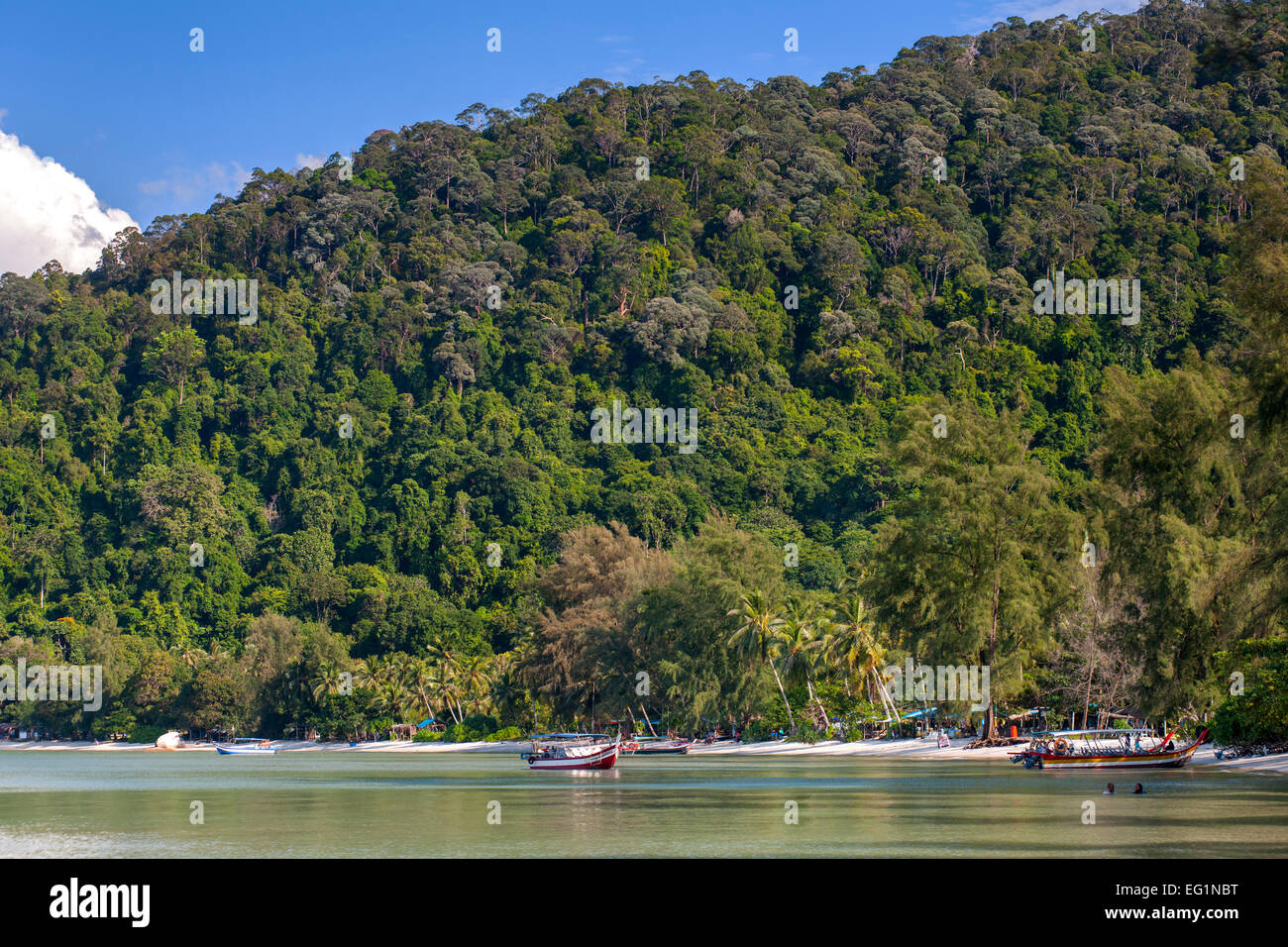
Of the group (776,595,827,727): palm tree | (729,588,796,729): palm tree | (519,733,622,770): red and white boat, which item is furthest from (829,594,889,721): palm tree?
(519,733,622,770): red and white boat

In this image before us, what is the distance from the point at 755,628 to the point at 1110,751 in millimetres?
27245

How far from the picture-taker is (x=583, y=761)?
62.4 m

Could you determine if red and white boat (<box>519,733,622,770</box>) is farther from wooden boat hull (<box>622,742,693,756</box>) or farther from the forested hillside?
wooden boat hull (<box>622,742,693,756</box>)

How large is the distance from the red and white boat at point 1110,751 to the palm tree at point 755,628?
25.0 m

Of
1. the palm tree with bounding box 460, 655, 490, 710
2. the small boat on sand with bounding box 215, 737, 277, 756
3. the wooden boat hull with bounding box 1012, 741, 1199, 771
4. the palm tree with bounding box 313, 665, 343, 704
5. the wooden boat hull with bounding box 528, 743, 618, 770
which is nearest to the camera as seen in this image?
the wooden boat hull with bounding box 1012, 741, 1199, 771

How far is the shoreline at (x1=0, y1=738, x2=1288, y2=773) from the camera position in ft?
164

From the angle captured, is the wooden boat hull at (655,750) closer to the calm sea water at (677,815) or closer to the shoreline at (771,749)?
the shoreline at (771,749)

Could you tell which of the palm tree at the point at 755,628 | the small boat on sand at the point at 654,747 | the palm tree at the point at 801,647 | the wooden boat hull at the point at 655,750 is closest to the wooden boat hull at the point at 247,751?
the small boat on sand at the point at 654,747

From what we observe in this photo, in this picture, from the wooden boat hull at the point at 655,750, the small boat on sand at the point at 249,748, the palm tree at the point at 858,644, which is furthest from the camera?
the small boat on sand at the point at 249,748

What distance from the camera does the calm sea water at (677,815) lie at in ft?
86.0

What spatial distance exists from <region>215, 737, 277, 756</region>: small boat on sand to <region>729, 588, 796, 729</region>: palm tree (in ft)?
155

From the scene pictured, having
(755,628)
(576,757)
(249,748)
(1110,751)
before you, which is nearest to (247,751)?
(249,748)

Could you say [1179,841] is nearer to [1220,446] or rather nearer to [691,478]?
[1220,446]
